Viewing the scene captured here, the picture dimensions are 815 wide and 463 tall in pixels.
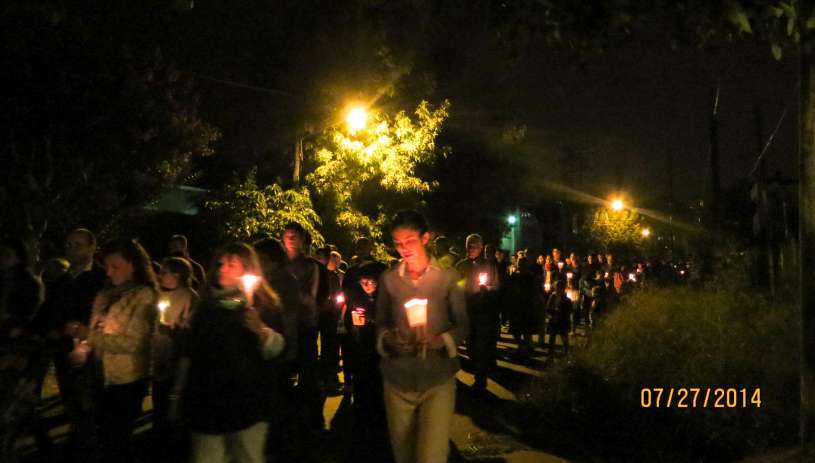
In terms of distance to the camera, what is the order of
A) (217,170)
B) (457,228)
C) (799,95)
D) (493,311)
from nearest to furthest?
(799,95), (493,311), (217,170), (457,228)

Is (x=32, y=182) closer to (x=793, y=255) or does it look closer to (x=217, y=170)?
(x=793, y=255)

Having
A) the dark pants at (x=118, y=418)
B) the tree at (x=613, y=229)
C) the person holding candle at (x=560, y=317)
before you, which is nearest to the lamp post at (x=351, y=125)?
the person holding candle at (x=560, y=317)

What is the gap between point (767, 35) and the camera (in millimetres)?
5422

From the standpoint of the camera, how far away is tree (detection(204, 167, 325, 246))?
14.6 meters

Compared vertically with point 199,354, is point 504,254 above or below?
above

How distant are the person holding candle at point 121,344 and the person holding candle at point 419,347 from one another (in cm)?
182

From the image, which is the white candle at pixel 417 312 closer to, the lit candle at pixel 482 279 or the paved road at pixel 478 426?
the paved road at pixel 478 426

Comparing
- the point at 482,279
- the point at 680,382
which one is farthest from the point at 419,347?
the point at 482,279

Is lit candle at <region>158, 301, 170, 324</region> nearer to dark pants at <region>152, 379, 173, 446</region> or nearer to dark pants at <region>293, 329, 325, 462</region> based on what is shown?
dark pants at <region>152, 379, 173, 446</region>

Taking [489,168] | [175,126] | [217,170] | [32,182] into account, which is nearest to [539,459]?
[32,182]

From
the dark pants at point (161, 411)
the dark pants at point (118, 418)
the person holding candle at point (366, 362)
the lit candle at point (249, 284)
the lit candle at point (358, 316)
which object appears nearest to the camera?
the lit candle at point (249, 284)

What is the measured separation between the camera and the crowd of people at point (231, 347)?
4.11 meters

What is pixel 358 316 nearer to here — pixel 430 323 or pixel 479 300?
pixel 479 300

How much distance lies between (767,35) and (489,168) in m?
27.1
